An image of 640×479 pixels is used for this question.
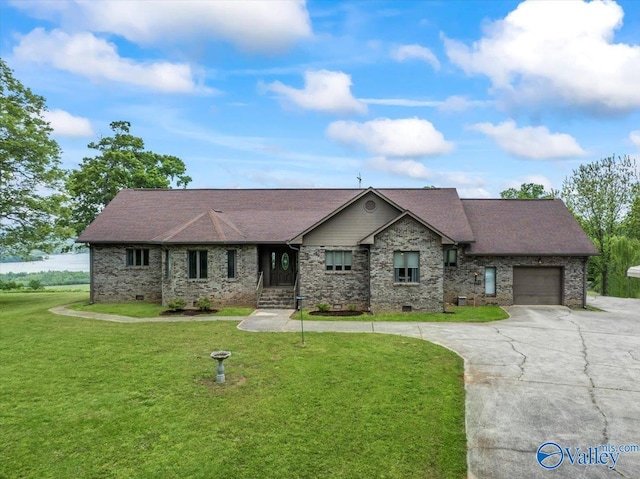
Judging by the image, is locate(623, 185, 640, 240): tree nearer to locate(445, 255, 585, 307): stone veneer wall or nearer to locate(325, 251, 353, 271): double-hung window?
locate(445, 255, 585, 307): stone veneer wall

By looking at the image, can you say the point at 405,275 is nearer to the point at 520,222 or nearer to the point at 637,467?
the point at 520,222

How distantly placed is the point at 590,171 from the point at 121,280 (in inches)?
1444

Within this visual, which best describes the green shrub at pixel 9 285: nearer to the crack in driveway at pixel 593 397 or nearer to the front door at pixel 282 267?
the front door at pixel 282 267

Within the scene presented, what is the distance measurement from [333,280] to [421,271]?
14.1 feet

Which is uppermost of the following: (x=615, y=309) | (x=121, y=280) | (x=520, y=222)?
(x=520, y=222)

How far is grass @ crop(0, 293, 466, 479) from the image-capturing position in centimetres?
622

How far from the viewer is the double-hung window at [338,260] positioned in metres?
20.3

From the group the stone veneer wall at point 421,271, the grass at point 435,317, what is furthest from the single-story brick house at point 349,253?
the grass at point 435,317

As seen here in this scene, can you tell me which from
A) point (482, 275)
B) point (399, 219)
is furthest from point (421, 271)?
point (482, 275)

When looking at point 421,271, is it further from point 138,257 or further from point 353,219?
point 138,257

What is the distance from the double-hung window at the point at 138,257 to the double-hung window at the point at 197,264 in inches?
136

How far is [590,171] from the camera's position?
112 ft

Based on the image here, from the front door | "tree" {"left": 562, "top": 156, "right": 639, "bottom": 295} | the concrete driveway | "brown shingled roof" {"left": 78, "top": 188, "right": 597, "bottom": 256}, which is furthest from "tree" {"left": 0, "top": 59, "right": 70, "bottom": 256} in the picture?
"tree" {"left": 562, "top": 156, "right": 639, "bottom": 295}

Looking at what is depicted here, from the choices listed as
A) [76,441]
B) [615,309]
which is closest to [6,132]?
[76,441]
